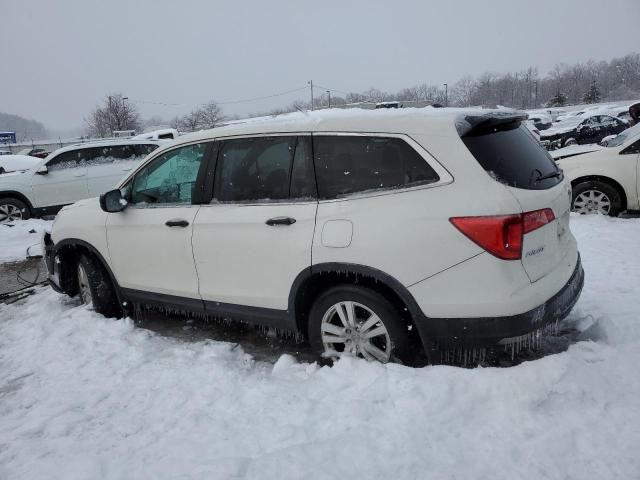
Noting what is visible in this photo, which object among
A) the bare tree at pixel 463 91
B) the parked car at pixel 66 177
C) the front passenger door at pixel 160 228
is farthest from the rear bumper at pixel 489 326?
the bare tree at pixel 463 91

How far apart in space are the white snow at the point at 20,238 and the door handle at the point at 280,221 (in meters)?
6.26

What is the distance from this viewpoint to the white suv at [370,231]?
271cm

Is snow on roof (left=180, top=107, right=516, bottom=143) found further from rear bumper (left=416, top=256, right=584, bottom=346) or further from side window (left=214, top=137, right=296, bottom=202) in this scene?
rear bumper (left=416, top=256, right=584, bottom=346)

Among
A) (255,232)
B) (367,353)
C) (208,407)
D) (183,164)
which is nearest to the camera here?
(208,407)

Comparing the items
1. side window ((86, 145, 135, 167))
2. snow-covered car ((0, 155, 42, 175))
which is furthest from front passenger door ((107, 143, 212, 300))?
snow-covered car ((0, 155, 42, 175))

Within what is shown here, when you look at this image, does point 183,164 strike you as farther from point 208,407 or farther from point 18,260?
point 18,260

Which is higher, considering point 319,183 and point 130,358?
point 319,183

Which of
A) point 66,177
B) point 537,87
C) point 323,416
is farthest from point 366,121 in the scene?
point 537,87

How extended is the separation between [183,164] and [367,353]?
2.20 m

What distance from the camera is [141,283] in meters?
4.25

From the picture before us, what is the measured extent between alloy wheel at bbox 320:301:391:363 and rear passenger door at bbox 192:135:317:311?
36 cm

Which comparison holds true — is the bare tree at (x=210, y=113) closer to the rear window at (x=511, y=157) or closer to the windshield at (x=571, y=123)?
the windshield at (x=571, y=123)

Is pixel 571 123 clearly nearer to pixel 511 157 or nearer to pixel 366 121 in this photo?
pixel 511 157

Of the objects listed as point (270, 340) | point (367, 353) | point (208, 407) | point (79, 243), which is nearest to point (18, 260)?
point (79, 243)
